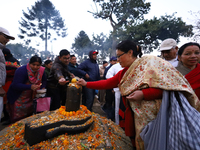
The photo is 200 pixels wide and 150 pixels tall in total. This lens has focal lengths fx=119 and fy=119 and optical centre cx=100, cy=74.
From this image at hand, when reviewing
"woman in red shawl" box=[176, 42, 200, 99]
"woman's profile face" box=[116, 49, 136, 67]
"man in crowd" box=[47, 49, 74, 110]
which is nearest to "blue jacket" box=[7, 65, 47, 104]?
"man in crowd" box=[47, 49, 74, 110]

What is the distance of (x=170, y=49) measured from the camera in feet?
9.82

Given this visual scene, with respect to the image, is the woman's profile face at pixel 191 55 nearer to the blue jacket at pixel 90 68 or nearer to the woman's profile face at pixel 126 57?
the woman's profile face at pixel 126 57

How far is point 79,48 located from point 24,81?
38793mm

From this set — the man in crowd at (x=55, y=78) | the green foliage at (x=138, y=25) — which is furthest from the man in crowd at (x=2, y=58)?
the green foliage at (x=138, y=25)

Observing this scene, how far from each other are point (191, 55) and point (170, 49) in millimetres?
965

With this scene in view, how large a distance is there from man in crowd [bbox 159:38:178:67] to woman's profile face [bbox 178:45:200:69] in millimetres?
841

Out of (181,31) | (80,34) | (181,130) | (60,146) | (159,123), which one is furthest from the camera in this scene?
(80,34)

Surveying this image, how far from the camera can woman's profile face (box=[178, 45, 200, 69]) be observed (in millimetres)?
2090

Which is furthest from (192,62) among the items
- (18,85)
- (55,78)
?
(18,85)

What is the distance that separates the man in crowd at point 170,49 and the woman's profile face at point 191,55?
841 mm

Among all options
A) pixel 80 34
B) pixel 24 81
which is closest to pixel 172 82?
pixel 24 81

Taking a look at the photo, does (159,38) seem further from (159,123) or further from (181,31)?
(159,123)

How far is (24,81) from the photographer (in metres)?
3.45

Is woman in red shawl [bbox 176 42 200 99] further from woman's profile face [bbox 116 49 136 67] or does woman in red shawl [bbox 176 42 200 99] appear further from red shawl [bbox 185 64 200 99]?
woman's profile face [bbox 116 49 136 67]
